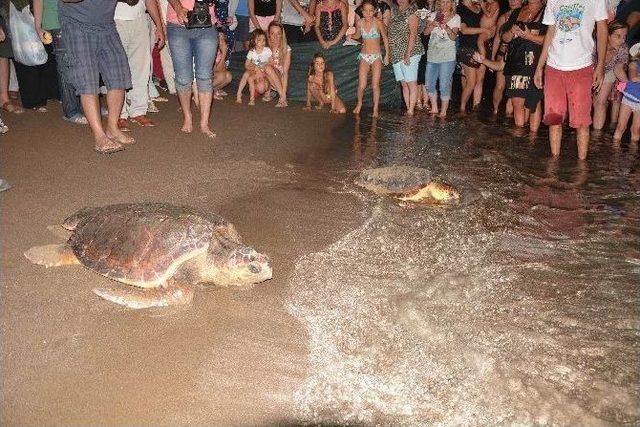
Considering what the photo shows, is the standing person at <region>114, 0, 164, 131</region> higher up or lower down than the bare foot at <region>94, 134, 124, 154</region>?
higher up

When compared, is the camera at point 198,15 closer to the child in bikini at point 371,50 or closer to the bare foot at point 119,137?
the bare foot at point 119,137

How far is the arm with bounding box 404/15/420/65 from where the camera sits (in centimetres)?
627

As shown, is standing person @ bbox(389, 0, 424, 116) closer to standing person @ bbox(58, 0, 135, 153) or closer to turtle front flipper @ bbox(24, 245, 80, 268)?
standing person @ bbox(58, 0, 135, 153)

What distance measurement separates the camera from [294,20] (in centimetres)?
746

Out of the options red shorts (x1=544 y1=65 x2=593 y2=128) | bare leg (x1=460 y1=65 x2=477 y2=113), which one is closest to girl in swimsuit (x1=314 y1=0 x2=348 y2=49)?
bare leg (x1=460 y1=65 x2=477 y2=113)

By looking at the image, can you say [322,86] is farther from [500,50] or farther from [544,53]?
[544,53]

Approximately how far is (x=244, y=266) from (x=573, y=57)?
384cm

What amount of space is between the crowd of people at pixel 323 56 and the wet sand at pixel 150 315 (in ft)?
2.10

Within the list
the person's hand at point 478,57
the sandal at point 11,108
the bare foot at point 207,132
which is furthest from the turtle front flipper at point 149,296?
the person's hand at point 478,57

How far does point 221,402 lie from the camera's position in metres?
1.84

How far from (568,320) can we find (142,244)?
2105 millimetres

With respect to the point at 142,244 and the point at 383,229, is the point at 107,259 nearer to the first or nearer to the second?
the point at 142,244

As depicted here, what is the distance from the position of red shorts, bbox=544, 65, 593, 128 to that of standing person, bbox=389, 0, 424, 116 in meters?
2.06

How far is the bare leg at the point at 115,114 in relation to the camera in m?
4.20
